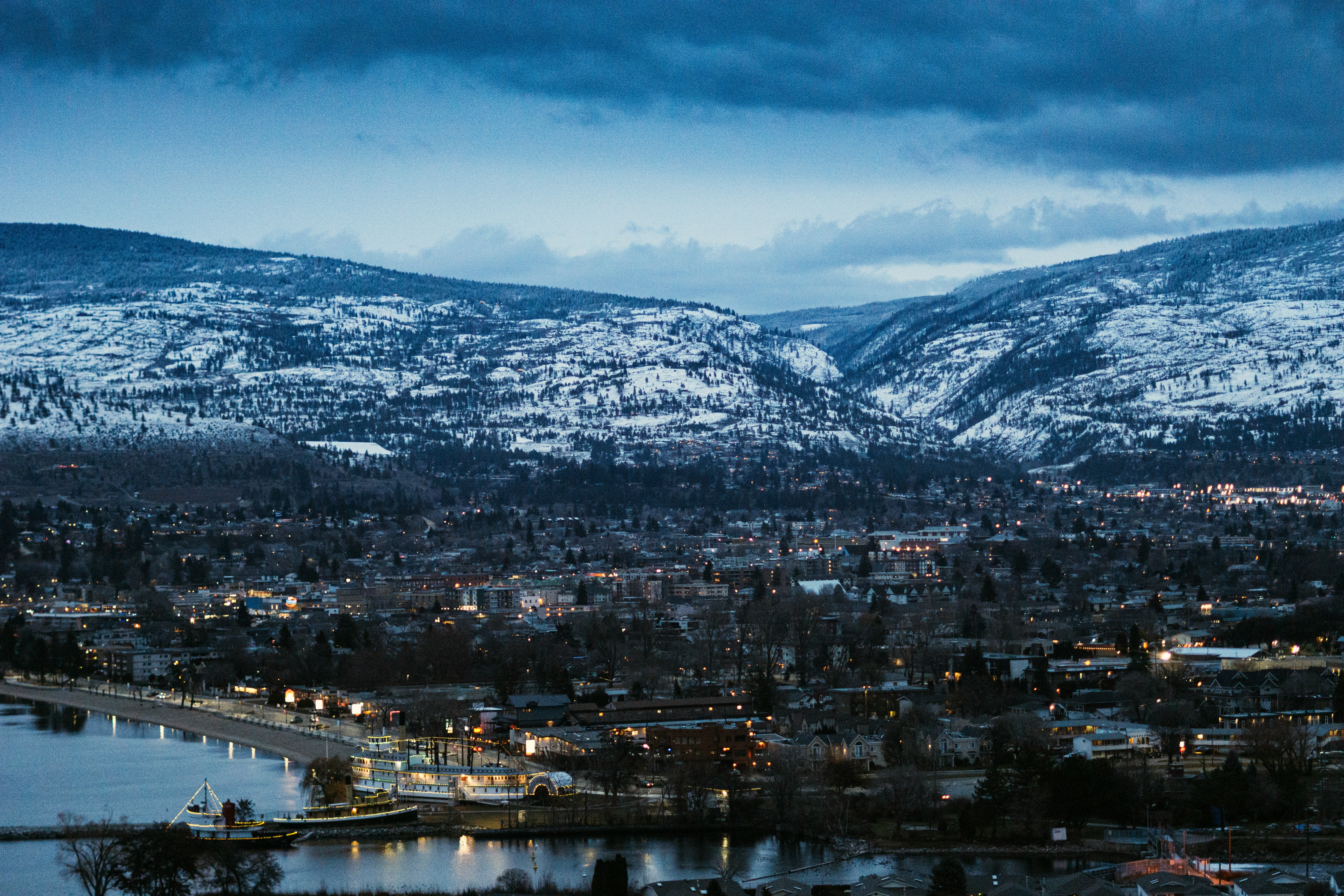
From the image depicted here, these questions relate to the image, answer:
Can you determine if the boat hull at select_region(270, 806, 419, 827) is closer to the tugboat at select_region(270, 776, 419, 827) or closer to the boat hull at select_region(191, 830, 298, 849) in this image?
the tugboat at select_region(270, 776, 419, 827)

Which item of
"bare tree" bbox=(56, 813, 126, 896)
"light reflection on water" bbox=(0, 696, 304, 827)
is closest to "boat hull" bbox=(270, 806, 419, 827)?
"light reflection on water" bbox=(0, 696, 304, 827)

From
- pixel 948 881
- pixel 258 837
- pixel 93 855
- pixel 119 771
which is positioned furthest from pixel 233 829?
pixel 948 881

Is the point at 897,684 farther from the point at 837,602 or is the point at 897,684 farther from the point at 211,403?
the point at 211,403

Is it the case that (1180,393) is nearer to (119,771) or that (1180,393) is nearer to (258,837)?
(119,771)

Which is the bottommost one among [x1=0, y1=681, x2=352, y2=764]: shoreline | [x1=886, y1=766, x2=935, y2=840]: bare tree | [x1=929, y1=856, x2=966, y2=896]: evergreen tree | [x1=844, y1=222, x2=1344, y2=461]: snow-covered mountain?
[x1=0, y1=681, x2=352, y2=764]: shoreline

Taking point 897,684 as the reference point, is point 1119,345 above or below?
above

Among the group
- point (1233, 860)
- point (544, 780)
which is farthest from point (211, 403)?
point (1233, 860)

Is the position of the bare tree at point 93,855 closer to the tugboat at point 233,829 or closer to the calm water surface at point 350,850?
the calm water surface at point 350,850
